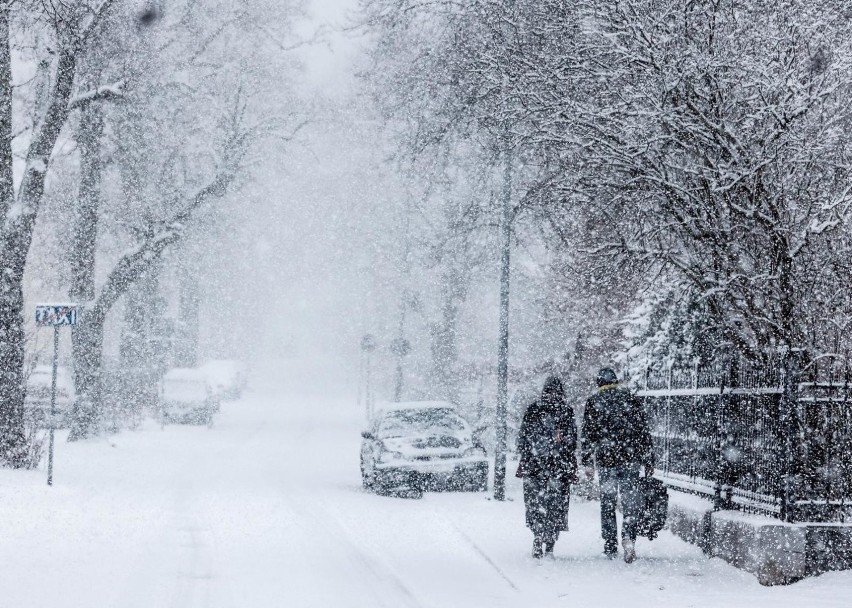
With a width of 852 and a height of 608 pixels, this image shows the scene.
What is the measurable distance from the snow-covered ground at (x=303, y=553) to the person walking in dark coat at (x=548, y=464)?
360 millimetres

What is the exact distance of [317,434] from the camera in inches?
1438

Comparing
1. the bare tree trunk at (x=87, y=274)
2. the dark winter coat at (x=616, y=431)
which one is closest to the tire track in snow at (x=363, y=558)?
the dark winter coat at (x=616, y=431)

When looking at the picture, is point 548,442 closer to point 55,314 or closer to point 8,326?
point 55,314

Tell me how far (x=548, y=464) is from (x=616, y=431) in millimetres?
812

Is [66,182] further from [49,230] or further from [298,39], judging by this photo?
[49,230]

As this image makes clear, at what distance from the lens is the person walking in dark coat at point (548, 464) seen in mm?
11203

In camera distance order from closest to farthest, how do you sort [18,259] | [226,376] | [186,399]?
[18,259], [186,399], [226,376]

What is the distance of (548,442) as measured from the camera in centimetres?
1151

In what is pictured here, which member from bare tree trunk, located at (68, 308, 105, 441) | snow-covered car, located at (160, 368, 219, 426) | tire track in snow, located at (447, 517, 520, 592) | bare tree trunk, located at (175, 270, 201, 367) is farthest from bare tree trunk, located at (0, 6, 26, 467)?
bare tree trunk, located at (175, 270, 201, 367)

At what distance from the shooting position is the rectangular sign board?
17.5 metres

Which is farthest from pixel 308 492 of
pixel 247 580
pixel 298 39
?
pixel 298 39

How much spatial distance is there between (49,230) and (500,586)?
48.0 m

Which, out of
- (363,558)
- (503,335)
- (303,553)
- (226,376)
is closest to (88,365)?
(503,335)

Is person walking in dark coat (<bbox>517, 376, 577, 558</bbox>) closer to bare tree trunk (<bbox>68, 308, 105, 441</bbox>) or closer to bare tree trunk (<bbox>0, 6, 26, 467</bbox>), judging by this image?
bare tree trunk (<bbox>0, 6, 26, 467</bbox>)
